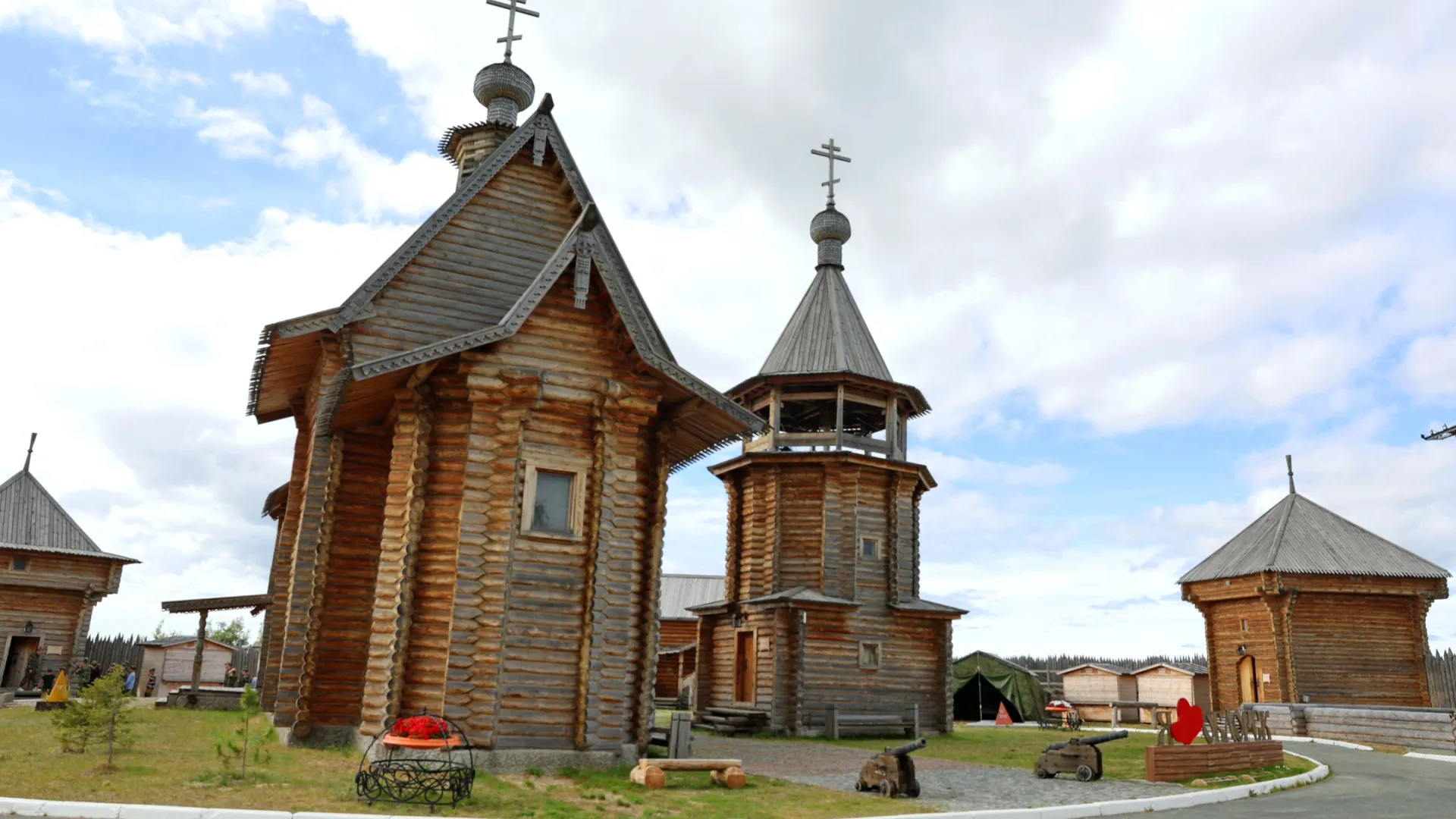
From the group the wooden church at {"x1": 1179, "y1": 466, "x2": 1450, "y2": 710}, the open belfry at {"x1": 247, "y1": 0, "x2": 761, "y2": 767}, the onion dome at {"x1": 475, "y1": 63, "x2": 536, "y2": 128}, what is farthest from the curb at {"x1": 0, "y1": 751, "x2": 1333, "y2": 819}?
the wooden church at {"x1": 1179, "y1": 466, "x2": 1450, "y2": 710}

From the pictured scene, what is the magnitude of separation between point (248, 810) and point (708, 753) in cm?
1131

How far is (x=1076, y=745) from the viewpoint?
1551cm

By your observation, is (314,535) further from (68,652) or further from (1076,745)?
(68,652)

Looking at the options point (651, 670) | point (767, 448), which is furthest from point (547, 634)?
point (767, 448)

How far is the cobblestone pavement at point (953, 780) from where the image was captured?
1284 centimetres

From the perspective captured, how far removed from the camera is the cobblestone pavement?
1284 centimetres

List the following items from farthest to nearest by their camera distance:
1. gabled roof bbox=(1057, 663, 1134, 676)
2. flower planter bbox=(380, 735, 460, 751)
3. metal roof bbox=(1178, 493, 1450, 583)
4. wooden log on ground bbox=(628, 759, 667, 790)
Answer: gabled roof bbox=(1057, 663, 1134, 676) → metal roof bbox=(1178, 493, 1450, 583) → wooden log on ground bbox=(628, 759, 667, 790) → flower planter bbox=(380, 735, 460, 751)

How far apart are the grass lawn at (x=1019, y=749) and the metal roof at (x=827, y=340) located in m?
10.7

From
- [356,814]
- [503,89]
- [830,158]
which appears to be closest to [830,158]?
[830,158]

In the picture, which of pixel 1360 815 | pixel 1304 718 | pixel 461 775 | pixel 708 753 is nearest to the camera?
pixel 461 775

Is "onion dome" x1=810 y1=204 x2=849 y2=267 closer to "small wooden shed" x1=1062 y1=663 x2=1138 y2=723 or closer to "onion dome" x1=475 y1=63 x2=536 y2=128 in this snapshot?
"onion dome" x1=475 y1=63 x2=536 y2=128

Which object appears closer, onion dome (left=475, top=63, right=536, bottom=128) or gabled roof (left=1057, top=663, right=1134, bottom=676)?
onion dome (left=475, top=63, right=536, bottom=128)

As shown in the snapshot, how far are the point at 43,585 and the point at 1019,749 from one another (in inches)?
1353

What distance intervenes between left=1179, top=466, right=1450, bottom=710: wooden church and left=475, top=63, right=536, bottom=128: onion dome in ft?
91.4
